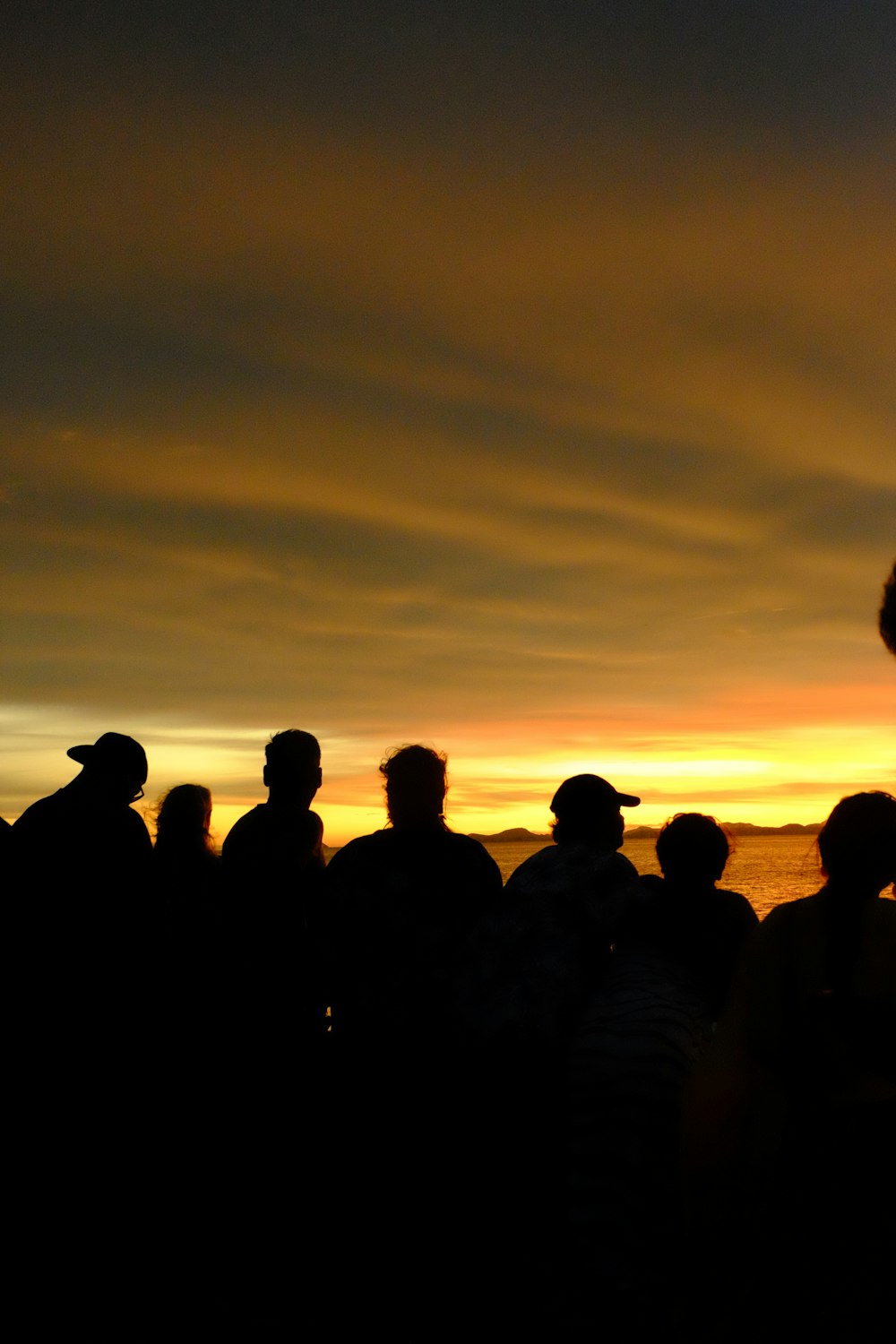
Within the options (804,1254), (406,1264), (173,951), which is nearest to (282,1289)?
(406,1264)

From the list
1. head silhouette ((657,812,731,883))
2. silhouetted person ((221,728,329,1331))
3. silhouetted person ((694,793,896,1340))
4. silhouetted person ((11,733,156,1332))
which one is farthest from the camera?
silhouetted person ((221,728,329,1331))

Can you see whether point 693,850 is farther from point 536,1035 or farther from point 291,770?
point 291,770

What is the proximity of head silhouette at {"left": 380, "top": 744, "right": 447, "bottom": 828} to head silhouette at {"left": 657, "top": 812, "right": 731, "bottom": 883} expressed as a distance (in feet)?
3.23

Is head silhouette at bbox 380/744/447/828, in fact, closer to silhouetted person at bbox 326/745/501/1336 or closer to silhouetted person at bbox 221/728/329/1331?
silhouetted person at bbox 326/745/501/1336

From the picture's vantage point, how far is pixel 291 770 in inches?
213

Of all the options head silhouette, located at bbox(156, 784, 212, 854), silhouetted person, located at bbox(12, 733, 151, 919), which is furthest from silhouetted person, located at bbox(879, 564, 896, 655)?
head silhouette, located at bbox(156, 784, 212, 854)

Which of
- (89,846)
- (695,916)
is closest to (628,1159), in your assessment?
(695,916)

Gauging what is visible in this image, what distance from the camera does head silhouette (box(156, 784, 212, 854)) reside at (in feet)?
19.5

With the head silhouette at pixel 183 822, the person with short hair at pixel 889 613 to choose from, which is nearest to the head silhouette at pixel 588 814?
the person with short hair at pixel 889 613

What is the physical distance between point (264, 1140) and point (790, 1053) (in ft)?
9.01

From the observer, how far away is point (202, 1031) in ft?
17.6

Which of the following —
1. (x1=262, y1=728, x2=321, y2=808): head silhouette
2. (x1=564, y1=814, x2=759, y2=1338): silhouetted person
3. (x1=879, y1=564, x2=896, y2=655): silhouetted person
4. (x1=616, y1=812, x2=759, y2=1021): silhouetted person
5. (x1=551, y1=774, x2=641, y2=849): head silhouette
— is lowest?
(x1=564, y1=814, x2=759, y2=1338): silhouetted person

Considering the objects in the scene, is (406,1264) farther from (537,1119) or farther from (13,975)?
(13,975)

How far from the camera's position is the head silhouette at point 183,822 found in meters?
5.93
